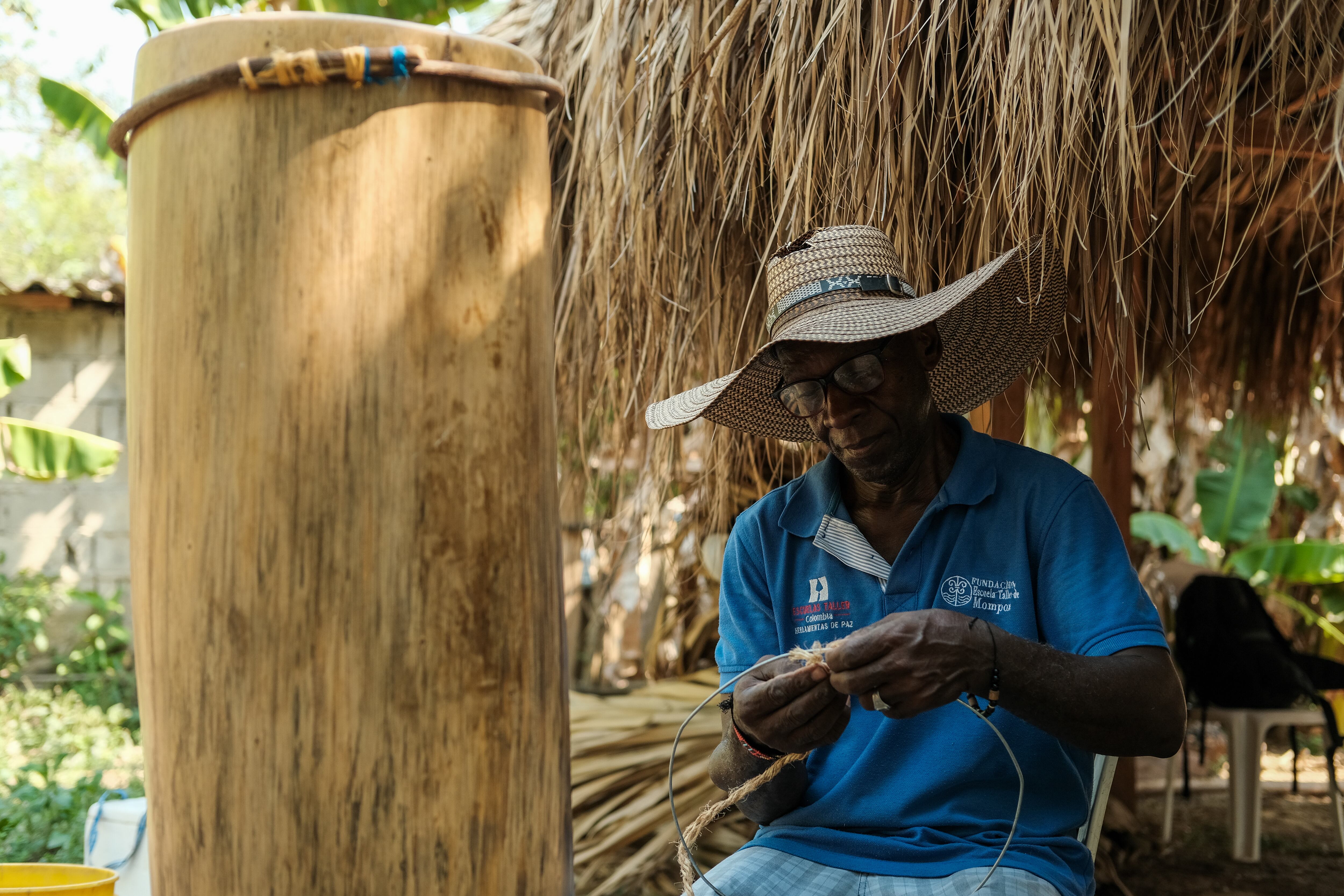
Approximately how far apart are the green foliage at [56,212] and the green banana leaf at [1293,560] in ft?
67.0

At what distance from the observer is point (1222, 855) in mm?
4379

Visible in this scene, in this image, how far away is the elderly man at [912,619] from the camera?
1495mm

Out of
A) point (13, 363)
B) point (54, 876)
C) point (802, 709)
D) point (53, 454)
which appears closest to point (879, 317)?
point (802, 709)

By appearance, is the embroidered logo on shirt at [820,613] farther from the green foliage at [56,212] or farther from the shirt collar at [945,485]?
the green foliage at [56,212]

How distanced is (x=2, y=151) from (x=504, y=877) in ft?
72.8

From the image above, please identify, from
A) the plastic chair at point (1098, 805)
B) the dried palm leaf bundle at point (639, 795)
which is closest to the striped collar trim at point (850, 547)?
the plastic chair at point (1098, 805)

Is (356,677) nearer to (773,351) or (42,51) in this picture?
(773,351)

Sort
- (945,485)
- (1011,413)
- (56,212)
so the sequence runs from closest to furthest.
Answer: (945,485)
(1011,413)
(56,212)

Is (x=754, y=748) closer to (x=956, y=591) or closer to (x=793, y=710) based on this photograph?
(x=793, y=710)

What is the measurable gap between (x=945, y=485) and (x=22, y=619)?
7248 mm

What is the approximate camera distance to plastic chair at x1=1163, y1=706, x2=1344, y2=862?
4.27 metres

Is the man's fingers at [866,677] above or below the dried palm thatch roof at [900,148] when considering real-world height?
below

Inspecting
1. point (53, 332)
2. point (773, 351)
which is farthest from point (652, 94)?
point (53, 332)

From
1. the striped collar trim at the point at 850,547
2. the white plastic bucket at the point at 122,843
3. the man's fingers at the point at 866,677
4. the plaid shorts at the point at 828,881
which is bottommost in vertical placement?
the white plastic bucket at the point at 122,843
